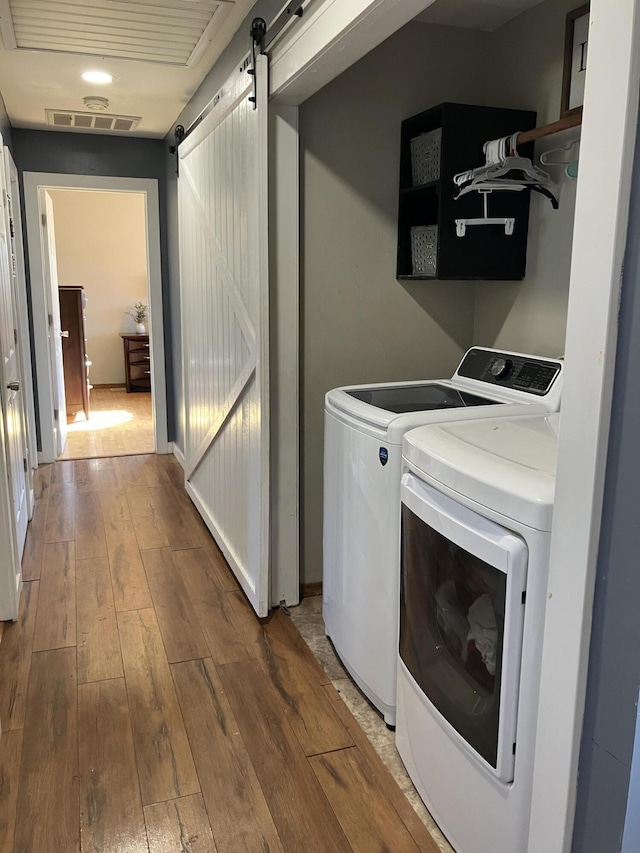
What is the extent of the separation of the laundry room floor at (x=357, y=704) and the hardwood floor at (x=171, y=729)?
3 cm

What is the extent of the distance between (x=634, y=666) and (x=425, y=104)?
93.8 inches

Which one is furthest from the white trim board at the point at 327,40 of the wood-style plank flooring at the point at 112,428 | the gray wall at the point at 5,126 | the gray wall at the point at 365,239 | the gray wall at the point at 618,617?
the wood-style plank flooring at the point at 112,428

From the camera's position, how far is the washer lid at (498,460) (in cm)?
131

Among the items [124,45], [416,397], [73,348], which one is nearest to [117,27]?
[124,45]

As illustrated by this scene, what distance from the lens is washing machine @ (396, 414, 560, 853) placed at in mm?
1332

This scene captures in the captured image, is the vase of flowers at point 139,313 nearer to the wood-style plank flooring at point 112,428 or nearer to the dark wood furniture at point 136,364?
the dark wood furniture at point 136,364

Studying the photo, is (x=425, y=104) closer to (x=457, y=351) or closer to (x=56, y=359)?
(x=457, y=351)

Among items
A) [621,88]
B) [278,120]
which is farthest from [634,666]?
[278,120]

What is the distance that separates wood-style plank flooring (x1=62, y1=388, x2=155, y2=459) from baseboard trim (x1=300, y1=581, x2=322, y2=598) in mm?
2810

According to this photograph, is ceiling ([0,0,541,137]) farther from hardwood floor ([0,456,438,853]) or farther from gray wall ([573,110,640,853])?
hardwood floor ([0,456,438,853])

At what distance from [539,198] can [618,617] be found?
1.86 meters

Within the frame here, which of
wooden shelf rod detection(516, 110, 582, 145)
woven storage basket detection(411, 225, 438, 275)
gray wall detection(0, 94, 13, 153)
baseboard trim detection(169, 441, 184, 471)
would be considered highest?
gray wall detection(0, 94, 13, 153)

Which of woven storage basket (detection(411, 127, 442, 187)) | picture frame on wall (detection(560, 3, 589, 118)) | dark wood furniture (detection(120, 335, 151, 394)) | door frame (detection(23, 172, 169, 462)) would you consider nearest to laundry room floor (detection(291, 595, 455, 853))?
woven storage basket (detection(411, 127, 442, 187))

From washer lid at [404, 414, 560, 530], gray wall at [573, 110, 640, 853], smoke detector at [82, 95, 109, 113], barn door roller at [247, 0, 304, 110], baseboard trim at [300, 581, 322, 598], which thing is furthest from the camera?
smoke detector at [82, 95, 109, 113]
